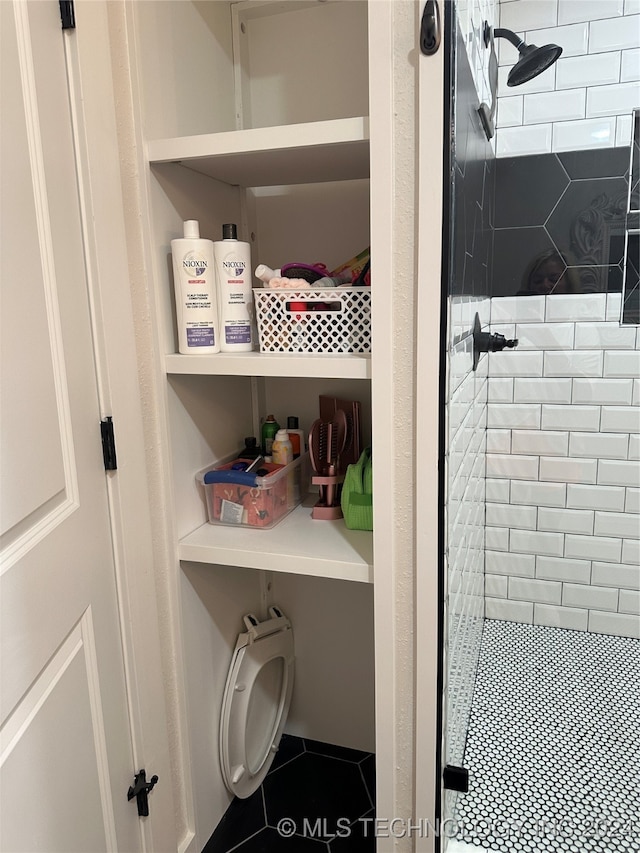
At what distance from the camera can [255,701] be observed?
148 centimetres

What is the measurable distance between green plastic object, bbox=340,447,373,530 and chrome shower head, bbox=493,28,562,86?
92cm

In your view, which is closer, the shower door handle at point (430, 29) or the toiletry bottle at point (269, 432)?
the shower door handle at point (430, 29)

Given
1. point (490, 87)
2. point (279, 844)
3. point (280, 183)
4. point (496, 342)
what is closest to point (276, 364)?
point (280, 183)

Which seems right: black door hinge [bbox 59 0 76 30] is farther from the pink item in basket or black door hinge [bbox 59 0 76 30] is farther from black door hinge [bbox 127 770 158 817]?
black door hinge [bbox 127 770 158 817]

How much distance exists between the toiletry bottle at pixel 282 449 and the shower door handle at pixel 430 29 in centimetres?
76

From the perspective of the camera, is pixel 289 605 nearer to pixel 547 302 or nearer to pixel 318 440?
pixel 318 440

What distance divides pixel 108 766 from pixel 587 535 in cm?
115

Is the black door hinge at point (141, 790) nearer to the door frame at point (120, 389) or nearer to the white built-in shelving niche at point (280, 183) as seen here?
the door frame at point (120, 389)

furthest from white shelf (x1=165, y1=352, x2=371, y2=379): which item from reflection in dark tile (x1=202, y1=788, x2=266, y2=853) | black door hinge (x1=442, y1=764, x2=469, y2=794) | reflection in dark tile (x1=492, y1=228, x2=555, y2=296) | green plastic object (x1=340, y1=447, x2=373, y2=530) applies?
reflection in dark tile (x1=202, y1=788, x2=266, y2=853)

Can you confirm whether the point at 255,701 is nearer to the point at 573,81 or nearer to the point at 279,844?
the point at 279,844

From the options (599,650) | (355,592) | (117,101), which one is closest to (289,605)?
(355,592)

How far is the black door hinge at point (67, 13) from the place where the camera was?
851 mm

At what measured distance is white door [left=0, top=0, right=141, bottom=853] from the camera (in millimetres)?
749

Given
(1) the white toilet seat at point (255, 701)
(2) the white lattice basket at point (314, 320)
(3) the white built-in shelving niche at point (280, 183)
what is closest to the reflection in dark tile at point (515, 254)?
(3) the white built-in shelving niche at point (280, 183)
